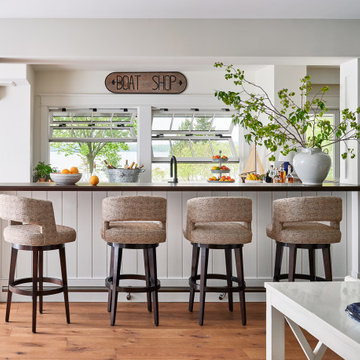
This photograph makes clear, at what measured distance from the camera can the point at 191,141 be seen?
24.7 ft

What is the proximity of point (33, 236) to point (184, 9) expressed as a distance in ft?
7.57

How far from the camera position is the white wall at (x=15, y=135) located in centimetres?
669

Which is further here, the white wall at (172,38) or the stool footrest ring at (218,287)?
the white wall at (172,38)

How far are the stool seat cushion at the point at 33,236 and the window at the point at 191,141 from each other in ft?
12.6

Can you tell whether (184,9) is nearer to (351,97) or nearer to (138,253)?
(351,97)

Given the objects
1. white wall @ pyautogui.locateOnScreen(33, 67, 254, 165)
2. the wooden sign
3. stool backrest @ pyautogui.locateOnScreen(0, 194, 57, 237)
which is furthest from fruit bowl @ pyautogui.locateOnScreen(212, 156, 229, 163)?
stool backrest @ pyautogui.locateOnScreen(0, 194, 57, 237)

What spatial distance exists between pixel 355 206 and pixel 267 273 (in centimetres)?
98

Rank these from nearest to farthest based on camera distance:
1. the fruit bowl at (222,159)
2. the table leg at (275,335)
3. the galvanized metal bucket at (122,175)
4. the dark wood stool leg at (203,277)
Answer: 1. the table leg at (275,335)
2. the dark wood stool leg at (203,277)
3. the galvanized metal bucket at (122,175)
4. the fruit bowl at (222,159)

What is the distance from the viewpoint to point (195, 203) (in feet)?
11.8

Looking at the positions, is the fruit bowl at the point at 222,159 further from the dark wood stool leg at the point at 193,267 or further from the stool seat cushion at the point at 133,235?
the stool seat cushion at the point at 133,235

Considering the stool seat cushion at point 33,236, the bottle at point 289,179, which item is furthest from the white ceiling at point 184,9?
the stool seat cushion at point 33,236

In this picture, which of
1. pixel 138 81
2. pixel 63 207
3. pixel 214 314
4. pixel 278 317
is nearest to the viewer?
pixel 278 317

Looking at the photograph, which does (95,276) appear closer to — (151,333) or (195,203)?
(151,333)

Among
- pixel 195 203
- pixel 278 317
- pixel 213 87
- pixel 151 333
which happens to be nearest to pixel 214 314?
pixel 151 333
